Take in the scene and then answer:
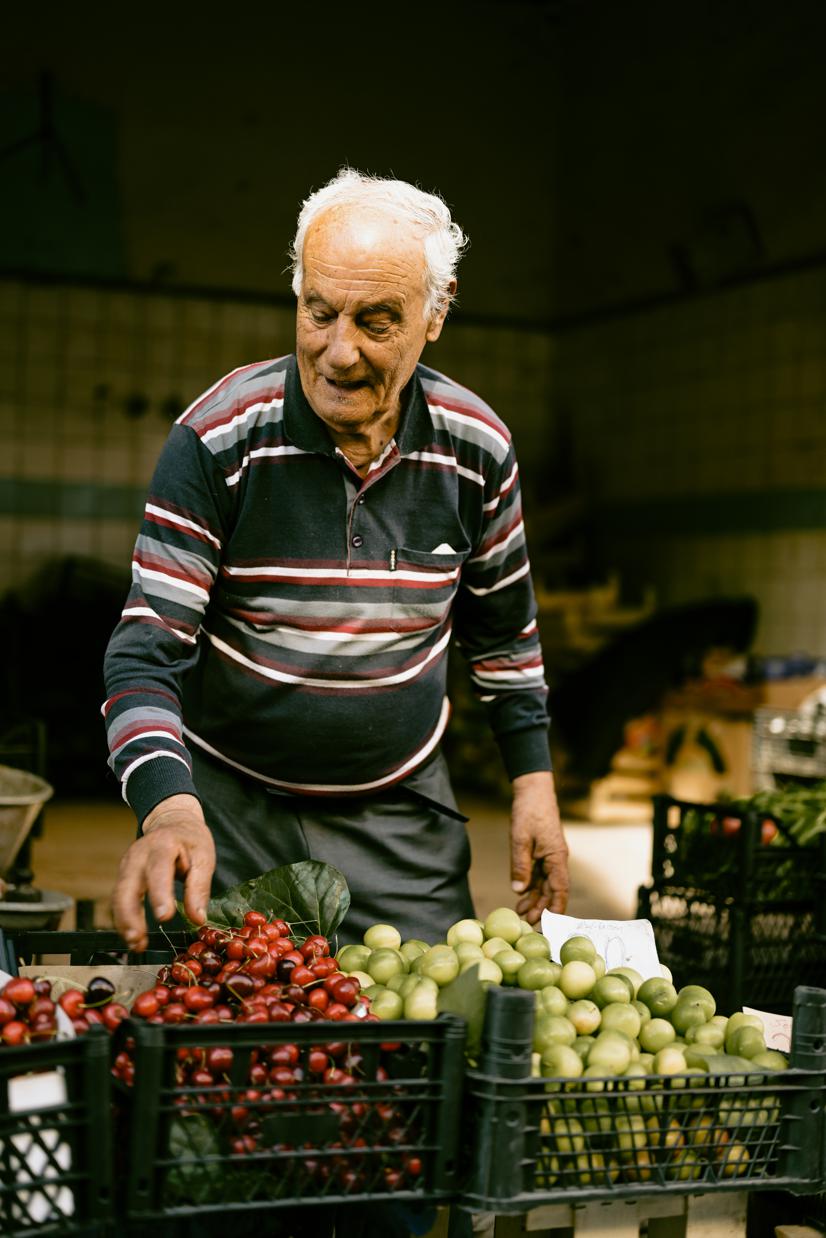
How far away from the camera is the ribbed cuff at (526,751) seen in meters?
2.27

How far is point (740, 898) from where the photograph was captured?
2.80m

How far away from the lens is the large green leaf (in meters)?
1.76

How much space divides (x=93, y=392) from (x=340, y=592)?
6.43 m

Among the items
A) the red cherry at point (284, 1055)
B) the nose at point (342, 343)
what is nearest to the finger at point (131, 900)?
the red cherry at point (284, 1055)

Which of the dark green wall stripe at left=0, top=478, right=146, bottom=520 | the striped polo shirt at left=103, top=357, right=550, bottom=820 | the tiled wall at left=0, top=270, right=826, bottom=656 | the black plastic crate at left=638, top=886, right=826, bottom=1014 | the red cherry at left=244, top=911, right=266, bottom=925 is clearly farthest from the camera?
the dark green wall stripe at left=0, top=478, right=146, bottom=520

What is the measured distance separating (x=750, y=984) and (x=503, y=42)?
7271 millimetres

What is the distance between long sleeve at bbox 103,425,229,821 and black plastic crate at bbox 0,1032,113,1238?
450 millimetres

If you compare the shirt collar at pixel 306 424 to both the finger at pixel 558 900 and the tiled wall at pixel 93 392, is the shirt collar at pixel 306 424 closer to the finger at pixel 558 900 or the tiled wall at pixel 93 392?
the finger at pixel 558 900

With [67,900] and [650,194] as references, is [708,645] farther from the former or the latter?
[67,900]

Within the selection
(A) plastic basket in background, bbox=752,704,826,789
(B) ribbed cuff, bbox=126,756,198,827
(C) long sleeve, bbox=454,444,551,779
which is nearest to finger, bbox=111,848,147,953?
(B) ribbed cuff, bbox=126,756,198,827

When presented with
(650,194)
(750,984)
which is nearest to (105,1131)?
(750,984)

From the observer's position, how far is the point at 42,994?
145 cm

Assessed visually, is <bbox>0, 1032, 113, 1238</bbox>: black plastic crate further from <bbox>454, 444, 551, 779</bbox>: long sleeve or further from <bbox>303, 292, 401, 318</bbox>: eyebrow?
<bbox>454, 444, 551, 779</bbox>: long sleeve

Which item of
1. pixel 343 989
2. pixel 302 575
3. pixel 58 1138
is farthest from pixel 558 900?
pixel 58 1138
